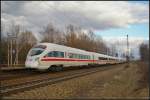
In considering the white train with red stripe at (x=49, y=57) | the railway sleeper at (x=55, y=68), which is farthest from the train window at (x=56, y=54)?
the railway sleeper at (x=55, y=68)

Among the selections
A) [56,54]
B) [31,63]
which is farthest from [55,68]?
→ [31,63]

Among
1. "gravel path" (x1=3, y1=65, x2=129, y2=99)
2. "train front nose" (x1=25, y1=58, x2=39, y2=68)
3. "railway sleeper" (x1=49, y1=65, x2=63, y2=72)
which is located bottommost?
"gravel path" (x1=3, y1=65, x2=129, y2=99)

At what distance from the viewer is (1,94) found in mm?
12648

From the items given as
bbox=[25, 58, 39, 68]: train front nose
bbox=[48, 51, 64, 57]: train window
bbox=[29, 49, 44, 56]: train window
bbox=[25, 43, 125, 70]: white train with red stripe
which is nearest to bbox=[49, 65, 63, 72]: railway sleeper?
bbox=[25, 43, 125, 70]: white train with red stripe

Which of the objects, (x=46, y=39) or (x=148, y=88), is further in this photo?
(x=46, y=39)

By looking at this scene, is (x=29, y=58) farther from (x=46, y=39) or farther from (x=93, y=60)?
(x=46, y=39)

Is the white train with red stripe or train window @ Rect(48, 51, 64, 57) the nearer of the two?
the white train with red stripe

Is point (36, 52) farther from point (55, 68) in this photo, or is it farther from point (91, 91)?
point (91, 91)

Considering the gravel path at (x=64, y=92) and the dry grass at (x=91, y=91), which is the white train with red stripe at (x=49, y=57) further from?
the gravel path at (x=64, y=92)

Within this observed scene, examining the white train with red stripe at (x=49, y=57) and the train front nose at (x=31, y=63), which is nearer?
the train front nose at (x=31, y=63)

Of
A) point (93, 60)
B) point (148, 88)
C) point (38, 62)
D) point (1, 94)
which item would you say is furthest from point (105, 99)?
point (93, 60)

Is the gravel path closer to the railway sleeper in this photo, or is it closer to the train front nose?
the train front nose

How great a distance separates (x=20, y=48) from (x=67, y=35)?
2409 centimetres

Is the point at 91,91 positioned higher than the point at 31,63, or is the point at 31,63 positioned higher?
the point at 31,63
